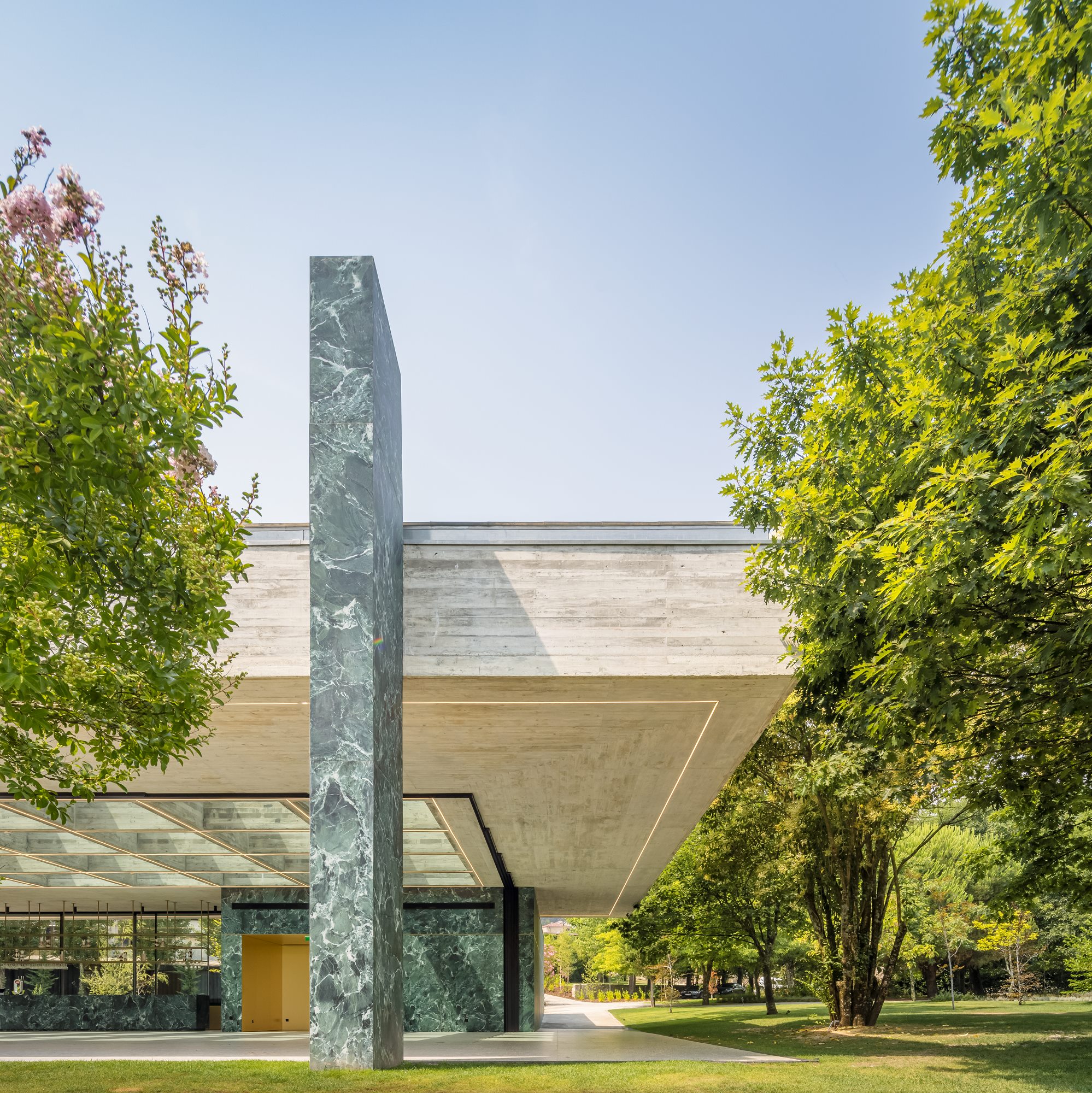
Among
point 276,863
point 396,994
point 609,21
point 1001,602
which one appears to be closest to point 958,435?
point 1001,602

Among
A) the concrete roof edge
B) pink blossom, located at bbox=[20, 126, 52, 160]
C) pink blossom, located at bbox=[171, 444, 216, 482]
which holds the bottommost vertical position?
the concrete roof edge

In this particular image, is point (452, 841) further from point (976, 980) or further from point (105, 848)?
point (976, 980)

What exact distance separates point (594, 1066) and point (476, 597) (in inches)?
204

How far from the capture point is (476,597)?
10.0 metres

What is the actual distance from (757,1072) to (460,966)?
52.0 feet

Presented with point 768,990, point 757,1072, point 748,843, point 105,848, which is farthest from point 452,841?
point 768,990

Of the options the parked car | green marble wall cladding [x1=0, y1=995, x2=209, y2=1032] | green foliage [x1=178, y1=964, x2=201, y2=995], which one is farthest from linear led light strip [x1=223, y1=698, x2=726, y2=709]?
the parked car

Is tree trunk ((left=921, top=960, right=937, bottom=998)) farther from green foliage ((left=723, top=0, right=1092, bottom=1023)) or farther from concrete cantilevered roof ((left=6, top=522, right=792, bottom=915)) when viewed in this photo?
concrete cantilevered roof ((left=6, top=522, right=792, bottom=915))

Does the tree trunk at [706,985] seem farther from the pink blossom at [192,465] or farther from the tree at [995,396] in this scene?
the pink blossom at [192,465]

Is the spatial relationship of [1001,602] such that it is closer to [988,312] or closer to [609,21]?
[988,312]

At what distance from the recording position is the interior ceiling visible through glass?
55.9 feet

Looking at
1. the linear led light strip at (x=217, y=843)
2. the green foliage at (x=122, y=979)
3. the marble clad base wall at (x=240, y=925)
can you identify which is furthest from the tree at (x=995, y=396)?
the green foliage at (x=122, y=979)

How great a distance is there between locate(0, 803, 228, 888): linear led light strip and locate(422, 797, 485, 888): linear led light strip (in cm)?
599

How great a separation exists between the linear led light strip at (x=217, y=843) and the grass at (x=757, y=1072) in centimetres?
543
